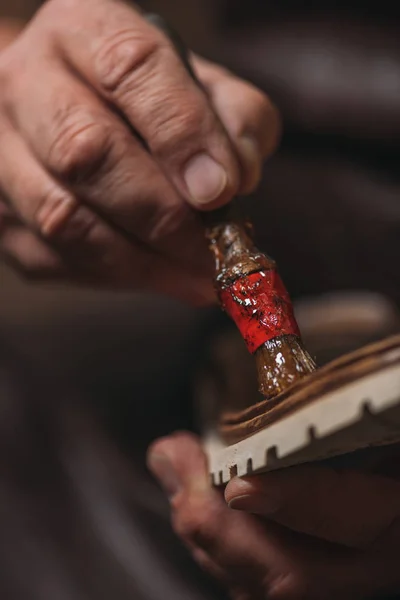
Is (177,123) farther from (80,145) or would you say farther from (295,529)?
(295,529)

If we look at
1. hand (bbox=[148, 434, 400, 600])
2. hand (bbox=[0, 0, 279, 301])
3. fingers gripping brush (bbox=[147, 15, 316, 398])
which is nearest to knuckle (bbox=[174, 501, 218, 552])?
hand (bbox=[148, 434, 400, 600])

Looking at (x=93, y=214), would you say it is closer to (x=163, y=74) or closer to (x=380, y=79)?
(x=163, y=74)

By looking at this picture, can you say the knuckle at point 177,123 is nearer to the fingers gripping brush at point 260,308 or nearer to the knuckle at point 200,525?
the fingers gripping brush at point 260,308

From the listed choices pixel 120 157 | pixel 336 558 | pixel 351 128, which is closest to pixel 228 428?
pixel 336 558

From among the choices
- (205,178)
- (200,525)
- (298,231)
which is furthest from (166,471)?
(298,231)

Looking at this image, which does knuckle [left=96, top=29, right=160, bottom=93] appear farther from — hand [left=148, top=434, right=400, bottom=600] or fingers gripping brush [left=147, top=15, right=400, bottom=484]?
hand [left=148, top=434, right=400, bottom=600]
